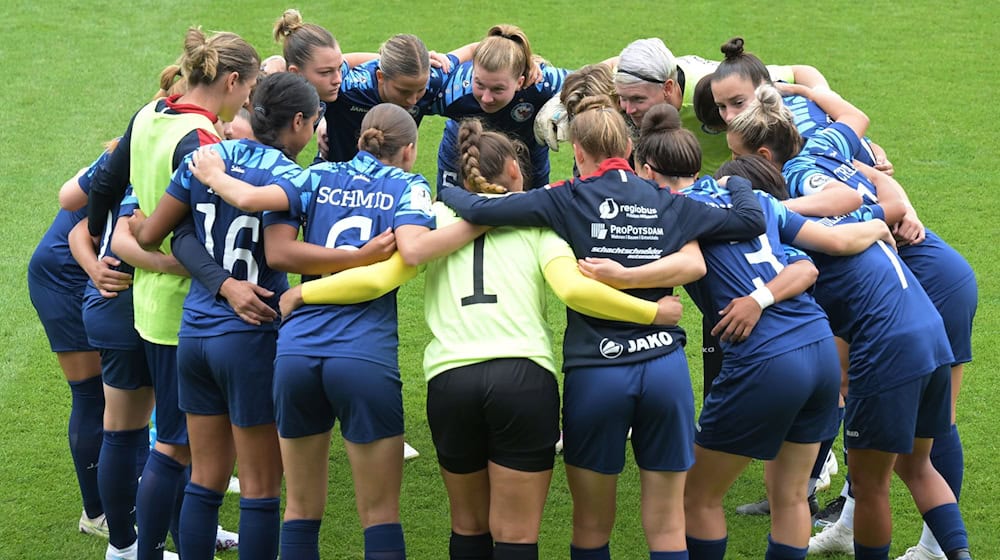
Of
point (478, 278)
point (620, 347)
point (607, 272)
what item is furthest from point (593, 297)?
point (478, 278)

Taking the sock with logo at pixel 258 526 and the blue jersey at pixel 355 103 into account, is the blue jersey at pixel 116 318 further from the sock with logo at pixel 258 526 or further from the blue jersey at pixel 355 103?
the blue jersey at pixel 355 103

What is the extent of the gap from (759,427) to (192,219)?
221 cm

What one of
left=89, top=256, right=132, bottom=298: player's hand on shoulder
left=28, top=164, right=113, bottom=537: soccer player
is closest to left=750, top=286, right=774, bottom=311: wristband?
left=89, top=256, right=132, bottom=298: player's hand on shoulder

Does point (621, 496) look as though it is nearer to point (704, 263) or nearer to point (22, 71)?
point (704, 263)

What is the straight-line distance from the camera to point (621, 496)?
19.0ft

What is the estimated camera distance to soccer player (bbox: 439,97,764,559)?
404 cm

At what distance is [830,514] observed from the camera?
5547 mm

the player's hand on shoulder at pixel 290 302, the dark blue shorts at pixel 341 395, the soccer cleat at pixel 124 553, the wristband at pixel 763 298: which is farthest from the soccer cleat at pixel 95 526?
the wristband at pixel 763 298

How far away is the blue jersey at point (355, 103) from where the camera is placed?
6.23m

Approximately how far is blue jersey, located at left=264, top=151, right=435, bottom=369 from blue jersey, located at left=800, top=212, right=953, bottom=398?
5.19ft

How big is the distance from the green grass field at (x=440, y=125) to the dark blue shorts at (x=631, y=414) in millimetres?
1273

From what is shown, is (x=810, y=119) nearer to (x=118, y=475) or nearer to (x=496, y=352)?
(x=496, y=352)

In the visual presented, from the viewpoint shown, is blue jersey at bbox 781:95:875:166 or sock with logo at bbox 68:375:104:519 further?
sock with logo at bbox 68:375:104:519

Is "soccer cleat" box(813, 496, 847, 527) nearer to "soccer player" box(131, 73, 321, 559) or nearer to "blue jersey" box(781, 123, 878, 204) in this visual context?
"blue jersey" box(781, 123, 878, 204)
